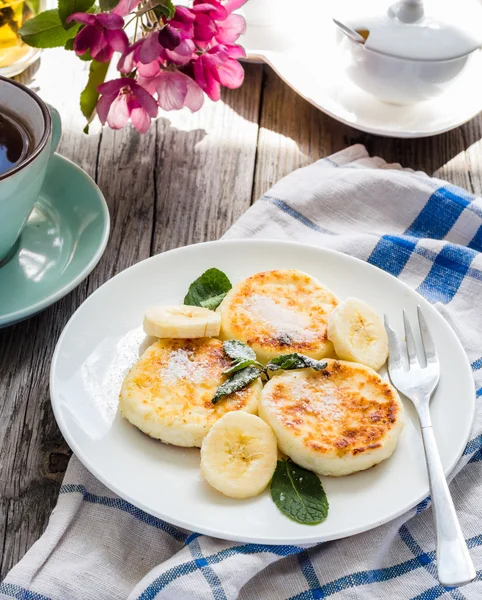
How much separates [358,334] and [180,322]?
0.35 meters

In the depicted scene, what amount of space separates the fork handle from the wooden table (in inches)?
28.7

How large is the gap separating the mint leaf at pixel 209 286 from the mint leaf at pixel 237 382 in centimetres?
26

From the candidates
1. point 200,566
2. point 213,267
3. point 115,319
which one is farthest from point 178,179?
point 200,566

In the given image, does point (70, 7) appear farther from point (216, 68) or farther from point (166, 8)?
point (216, 68)

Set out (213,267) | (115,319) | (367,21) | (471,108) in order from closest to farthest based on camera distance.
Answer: (115,319)
(213,267)
(367,21)
(471,108)

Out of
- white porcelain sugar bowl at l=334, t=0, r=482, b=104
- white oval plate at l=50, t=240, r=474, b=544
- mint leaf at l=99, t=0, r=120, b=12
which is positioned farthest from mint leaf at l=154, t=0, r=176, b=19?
white porcelain sugar bowl at l=334, t=0, r=482, b=104

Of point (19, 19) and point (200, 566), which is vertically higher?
point (19, 19)

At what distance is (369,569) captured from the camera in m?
1.30

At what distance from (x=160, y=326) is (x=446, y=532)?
0.62 meters

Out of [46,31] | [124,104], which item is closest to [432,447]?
[124,104]

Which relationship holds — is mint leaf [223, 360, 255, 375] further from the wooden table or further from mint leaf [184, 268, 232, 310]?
the wooden table

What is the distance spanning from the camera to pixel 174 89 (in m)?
1.88

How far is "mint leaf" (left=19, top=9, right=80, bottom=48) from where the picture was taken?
1780mm

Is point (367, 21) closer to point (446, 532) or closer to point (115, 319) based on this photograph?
point (115, 319)
